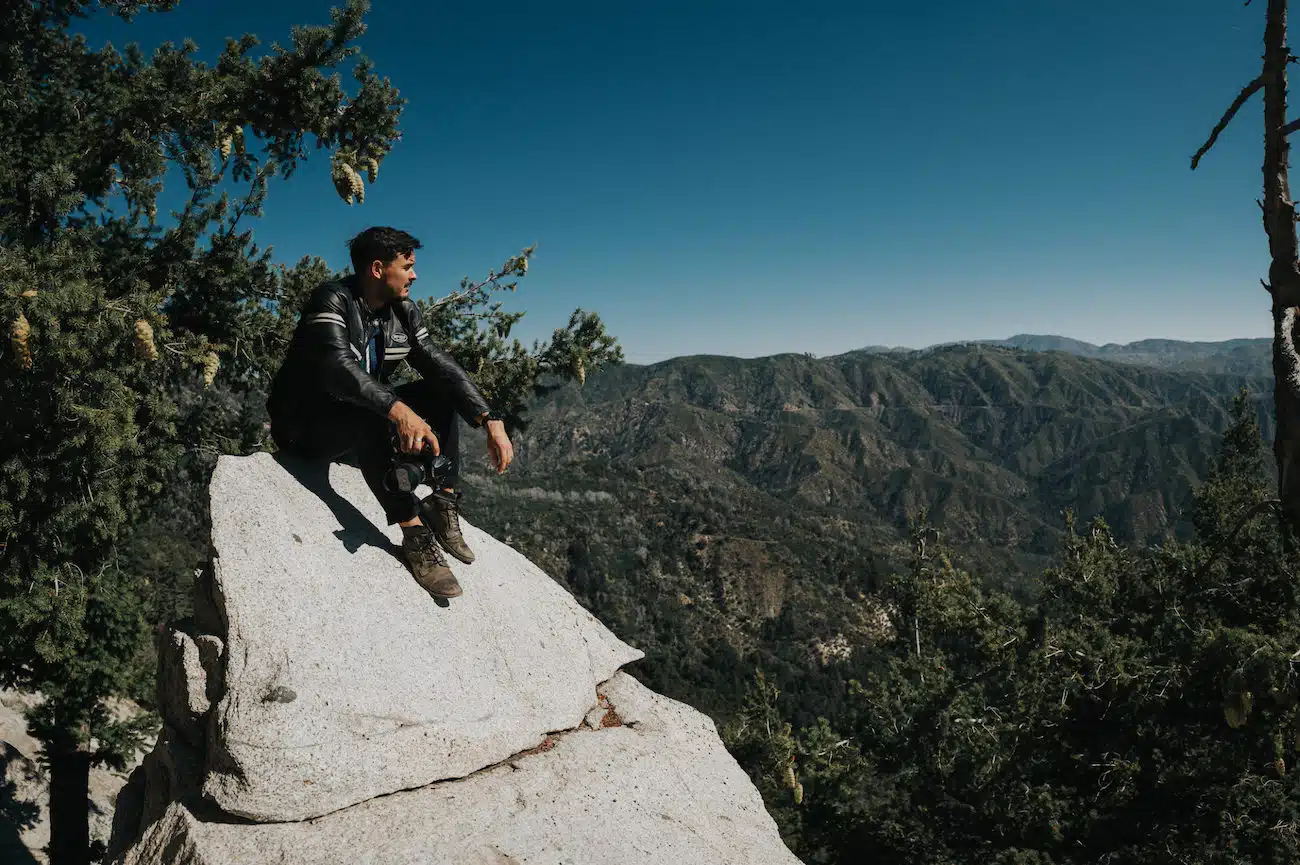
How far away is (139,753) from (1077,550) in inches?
1179

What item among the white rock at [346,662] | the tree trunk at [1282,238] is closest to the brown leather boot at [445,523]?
the white rock at [346,662]

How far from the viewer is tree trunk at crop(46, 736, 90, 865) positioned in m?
11.9

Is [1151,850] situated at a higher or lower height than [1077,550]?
lower

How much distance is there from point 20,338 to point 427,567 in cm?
320

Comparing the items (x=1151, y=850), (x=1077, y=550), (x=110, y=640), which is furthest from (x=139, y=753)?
(x=1077, y=550)

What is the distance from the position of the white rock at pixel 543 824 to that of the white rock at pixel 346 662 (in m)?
0.16

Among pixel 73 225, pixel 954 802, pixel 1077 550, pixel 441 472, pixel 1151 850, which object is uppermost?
pixel 73 225

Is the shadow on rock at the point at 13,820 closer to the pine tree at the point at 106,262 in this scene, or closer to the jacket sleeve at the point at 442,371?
the pine tree at the point at 106,262

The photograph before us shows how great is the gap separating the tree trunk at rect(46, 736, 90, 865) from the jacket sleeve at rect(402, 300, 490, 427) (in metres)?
12.1

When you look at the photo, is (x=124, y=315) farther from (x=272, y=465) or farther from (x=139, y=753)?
(x=139, y=753)

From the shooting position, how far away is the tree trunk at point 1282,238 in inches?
159

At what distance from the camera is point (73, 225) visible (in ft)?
23.9

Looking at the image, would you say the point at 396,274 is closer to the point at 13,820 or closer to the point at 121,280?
the point at 121,280

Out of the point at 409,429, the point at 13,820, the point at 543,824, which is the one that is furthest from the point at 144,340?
the point at 13,820
